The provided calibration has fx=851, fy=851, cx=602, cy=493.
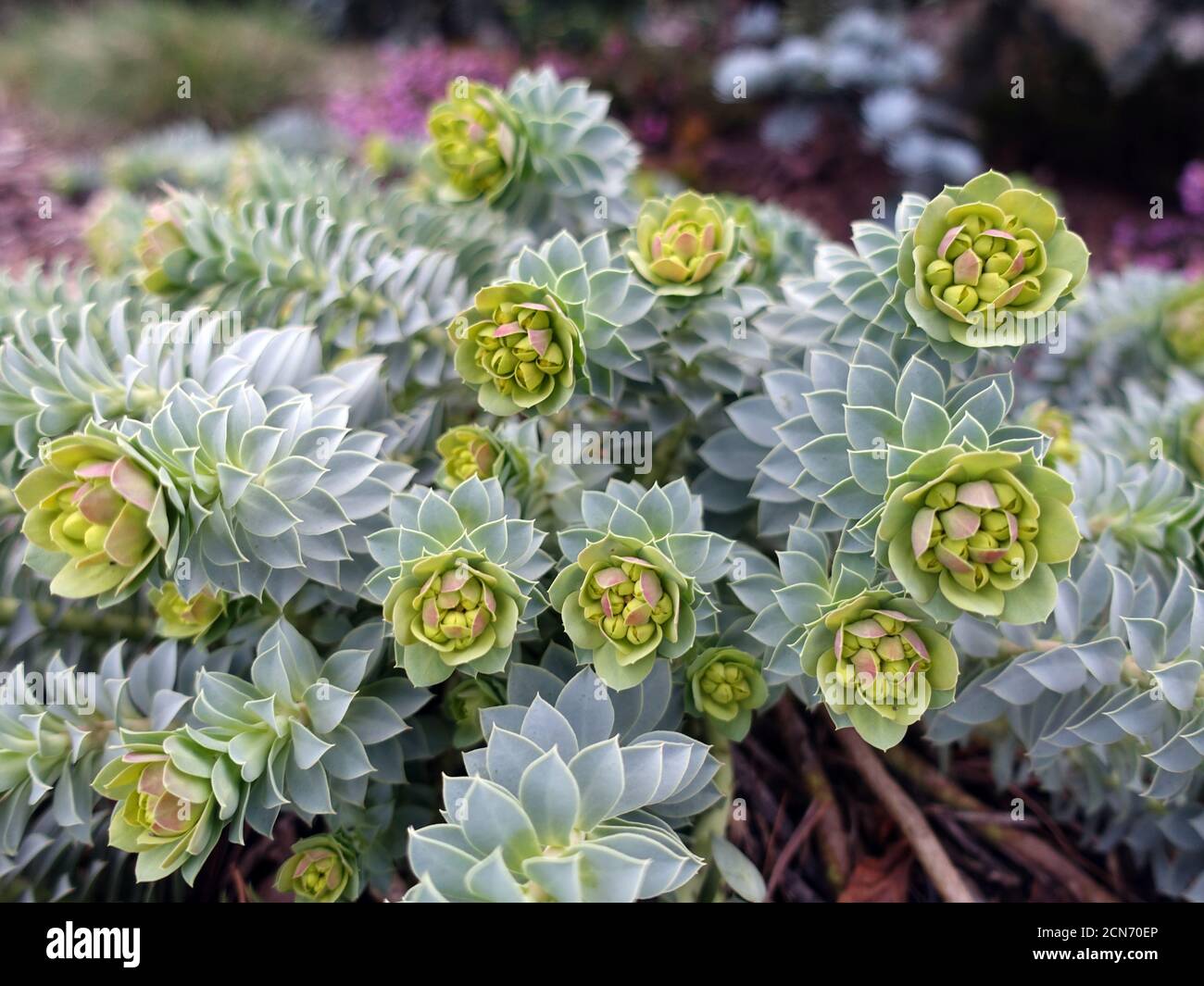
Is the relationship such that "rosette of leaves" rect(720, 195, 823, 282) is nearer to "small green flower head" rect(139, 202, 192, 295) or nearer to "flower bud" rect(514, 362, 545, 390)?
"flower bud" rect(514, 362, 545, 390)

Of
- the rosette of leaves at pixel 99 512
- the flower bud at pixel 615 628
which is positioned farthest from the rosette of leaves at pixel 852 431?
the rosette of leaves at pixel 99 512

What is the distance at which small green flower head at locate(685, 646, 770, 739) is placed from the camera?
106 centimetres

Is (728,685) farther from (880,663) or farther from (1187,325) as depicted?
(1187,325)

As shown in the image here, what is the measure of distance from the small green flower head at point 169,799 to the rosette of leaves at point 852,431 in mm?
735

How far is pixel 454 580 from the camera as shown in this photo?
0.91 metres

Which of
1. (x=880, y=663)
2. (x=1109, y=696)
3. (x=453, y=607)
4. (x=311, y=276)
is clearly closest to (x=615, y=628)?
(x=453, y=607)

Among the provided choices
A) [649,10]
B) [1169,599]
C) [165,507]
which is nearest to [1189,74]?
[649,10]

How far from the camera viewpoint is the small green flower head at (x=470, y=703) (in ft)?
3.63

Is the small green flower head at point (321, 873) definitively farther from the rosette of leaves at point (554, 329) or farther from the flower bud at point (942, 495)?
the flower bud at point (942, 495)

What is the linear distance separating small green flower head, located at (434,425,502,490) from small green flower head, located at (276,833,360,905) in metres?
0.49

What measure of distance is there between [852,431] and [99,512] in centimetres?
82

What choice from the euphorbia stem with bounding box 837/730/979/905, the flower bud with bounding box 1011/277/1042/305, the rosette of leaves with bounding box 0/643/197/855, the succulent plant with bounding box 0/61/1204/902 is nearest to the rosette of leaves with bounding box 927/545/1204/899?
the succulent plant with bounding box 0/61/1204/902

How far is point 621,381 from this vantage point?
121 cm
